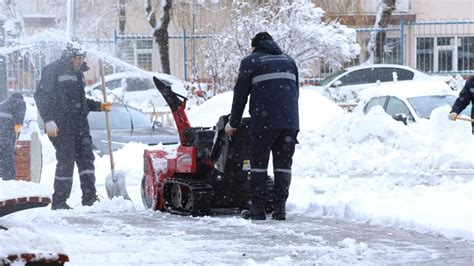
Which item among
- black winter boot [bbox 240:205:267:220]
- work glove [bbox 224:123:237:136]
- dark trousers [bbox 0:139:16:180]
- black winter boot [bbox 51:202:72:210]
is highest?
work glove [bbox 224:123:237:136]

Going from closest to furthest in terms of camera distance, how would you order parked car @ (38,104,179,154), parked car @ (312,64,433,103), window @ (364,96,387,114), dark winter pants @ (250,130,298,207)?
dark winter pants @ (250,130,298,207)
parked car @ (38,104,179,154)
window @ (364,96,387,114)
parked car @ (312,64,433,103)

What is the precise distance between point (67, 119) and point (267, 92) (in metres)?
2.76

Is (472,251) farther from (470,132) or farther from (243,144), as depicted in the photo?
(470,132)

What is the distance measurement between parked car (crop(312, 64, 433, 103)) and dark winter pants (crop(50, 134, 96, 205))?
15.9m

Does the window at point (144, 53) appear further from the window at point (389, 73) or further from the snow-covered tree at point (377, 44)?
the window at point (389, 73)

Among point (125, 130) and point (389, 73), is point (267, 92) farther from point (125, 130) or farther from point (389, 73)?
point (389, 73)

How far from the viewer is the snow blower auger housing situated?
34.5 feet

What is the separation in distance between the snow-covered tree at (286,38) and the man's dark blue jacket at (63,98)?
581 inches

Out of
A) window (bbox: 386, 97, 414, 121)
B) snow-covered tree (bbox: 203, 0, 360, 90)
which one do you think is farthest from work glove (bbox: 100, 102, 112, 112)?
snow-covered tree (bbox: 203, 0, 360, 90)

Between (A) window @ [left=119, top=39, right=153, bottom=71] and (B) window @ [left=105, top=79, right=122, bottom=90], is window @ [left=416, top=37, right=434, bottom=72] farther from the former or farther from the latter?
(B) window @ [left=105, top=79, right=122, bottom=90]

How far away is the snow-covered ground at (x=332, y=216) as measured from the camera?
25.8ft

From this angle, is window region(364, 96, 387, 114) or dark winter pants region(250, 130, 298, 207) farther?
window region(364, 96, 387, 114)

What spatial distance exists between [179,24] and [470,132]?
63.0 feet

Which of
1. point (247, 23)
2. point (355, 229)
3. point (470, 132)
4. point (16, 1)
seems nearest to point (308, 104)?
point (470, 132)
